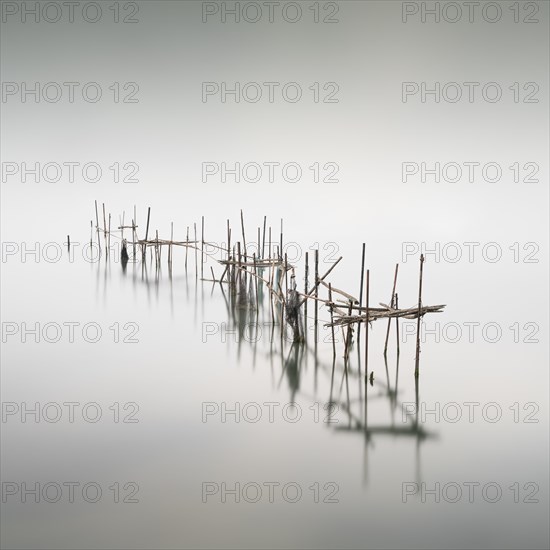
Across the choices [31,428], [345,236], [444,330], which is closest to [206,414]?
[31,428]

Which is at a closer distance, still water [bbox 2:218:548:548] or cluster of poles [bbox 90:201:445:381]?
still water [bbox 2:218:548:548]

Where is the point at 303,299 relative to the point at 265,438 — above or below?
above

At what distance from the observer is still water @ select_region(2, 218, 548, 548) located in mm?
3906

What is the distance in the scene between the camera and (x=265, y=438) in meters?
5.07

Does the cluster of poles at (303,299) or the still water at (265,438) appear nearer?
the still water at (265,438)

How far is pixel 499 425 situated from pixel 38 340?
14.6 ft

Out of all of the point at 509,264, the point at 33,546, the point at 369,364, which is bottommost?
the point at 33,546

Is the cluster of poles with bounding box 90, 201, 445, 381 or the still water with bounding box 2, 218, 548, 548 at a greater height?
the cluster of poles with bounding box 90, 201, 445, 381

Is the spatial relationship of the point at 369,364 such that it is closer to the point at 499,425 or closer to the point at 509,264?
the point at 499,425

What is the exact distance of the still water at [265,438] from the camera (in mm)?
3906

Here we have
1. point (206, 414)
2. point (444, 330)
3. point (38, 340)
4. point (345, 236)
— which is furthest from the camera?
point (345, 236)

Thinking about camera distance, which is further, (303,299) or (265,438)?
(303,299)

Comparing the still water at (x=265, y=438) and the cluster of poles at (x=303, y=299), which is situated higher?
the cluster of poles at (x=303, y=299)

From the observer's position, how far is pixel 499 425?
539 cm
